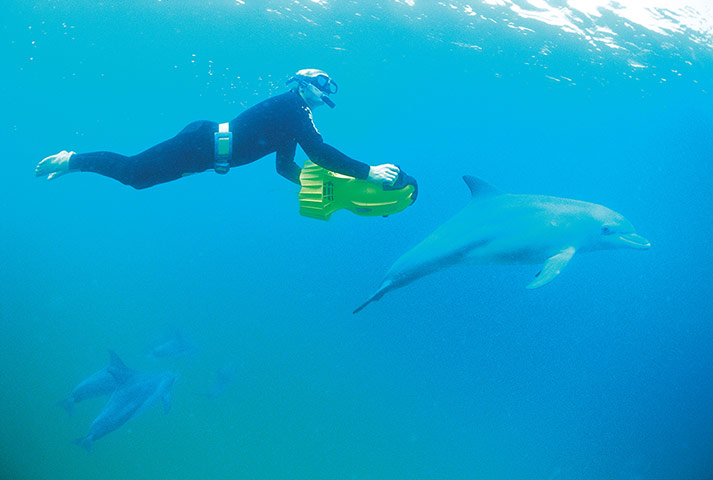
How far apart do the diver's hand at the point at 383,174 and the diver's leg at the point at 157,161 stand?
70.6 inches

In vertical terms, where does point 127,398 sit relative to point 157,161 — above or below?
below

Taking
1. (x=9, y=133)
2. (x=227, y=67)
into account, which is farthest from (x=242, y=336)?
(x=9, y=133)

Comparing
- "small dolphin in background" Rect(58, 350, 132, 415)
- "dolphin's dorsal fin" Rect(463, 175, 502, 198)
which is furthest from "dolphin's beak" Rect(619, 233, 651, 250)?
"small dolphin in background" Rect(58, 350, 132, 415)

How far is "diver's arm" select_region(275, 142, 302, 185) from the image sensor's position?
210 inches

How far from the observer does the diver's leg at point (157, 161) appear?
184 inches

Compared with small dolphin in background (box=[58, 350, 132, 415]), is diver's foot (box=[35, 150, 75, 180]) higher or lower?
higher

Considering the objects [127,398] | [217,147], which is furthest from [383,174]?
[127,398]

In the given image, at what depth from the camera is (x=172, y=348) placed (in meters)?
11.6

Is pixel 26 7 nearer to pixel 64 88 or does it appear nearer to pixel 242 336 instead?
pixel 64 88

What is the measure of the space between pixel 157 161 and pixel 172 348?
835cm

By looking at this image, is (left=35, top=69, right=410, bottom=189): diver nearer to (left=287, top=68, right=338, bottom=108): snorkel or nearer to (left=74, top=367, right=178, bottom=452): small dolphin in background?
(left=287, top=68, right=338, bottom=108): snorkel

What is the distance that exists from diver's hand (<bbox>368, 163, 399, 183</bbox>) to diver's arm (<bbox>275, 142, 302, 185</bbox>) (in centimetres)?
132

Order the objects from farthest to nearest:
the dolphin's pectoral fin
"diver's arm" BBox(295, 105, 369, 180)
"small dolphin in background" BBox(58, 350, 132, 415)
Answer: "small dolphin in background" BBox(58, 350, 132, 415)
the dolphin's pectoral fin
"diver's arm" BBox(295, 105, 369, 180)

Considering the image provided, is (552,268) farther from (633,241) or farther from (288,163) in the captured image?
(288,163)
